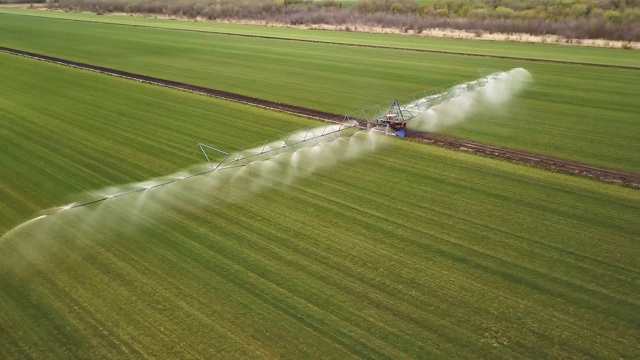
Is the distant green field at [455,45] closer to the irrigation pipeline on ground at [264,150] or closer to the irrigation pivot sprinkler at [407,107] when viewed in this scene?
the irrigation pivot sprinkler at [407,107]

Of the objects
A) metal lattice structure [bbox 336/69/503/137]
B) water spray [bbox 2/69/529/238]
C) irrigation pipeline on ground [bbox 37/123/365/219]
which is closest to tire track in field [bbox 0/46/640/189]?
metal lattice structure [bbox 336/69/503/137]

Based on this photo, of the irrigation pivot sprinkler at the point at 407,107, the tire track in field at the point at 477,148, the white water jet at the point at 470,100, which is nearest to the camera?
the tire track in field at the point at 477,148

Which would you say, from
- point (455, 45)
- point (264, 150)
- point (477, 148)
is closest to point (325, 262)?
point (264, 150)

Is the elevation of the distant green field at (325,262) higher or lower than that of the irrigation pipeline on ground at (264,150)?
lower

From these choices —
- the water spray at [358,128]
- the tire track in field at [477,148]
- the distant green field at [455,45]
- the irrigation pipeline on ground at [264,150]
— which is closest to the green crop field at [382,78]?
the tire track in field at [477,148]

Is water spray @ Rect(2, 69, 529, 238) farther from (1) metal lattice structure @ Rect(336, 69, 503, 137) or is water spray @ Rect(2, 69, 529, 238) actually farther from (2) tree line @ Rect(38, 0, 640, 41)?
(2) tree line @ Rect(38, 0, 640, 41)

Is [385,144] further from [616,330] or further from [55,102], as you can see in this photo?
[55,102]
